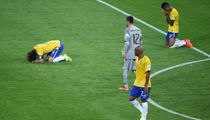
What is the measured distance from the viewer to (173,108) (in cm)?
2155

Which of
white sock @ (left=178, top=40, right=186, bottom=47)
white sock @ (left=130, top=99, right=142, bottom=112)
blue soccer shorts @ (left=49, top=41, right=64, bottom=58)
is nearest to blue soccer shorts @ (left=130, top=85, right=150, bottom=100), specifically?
white sock @ (left=130, top=99, right=142, bottom=112)

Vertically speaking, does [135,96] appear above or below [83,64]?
below

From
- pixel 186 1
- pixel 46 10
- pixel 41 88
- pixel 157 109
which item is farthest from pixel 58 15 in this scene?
pixel 157 109

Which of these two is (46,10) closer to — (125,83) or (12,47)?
(12,47)

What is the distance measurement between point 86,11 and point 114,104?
12.2 m

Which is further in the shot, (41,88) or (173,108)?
(41,88)

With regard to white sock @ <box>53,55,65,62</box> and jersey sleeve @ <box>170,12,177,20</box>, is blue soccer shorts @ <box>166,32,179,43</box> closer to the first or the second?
jersey sleeve @ <box>170,12,177,20</box>

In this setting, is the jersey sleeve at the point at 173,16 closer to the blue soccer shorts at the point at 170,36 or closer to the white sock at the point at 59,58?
the blue soccer shorts at the point at 170,36

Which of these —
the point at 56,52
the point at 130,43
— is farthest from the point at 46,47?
the point at 130,43

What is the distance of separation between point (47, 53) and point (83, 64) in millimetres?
1426

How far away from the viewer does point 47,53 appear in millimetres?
25688

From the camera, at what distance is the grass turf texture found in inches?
839

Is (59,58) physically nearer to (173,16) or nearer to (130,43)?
(130,43)

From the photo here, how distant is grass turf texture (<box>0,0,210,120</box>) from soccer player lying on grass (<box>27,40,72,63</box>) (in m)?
0.32
